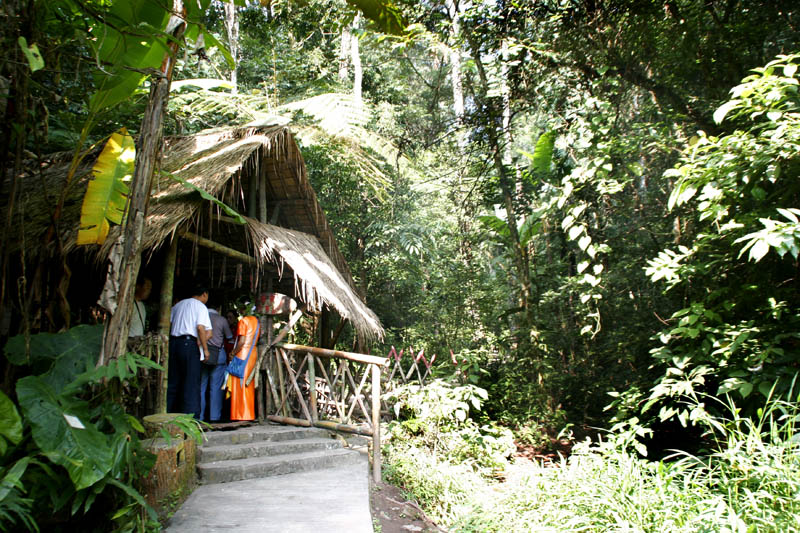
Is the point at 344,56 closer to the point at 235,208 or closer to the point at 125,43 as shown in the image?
the point at 235,208

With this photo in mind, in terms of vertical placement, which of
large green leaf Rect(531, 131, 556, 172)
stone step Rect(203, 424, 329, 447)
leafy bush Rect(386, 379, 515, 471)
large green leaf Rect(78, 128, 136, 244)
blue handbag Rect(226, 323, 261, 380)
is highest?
large green leaf Rect(531, 131, 556, 172)

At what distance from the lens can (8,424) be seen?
2.30 metres

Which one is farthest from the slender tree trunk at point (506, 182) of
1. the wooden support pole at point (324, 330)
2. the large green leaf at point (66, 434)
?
the large green leaf at point (66, 434)

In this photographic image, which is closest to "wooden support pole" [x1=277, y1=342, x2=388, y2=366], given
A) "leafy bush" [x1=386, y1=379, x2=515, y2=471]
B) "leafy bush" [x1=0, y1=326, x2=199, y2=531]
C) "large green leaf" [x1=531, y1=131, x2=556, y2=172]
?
"leafy bush" [x1=386, y1=379, x2=515, y2=471]

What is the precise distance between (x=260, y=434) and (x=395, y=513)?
1528 mm

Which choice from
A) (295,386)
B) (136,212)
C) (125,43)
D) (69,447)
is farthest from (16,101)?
(295,386)

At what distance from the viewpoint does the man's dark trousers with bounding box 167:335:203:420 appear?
191 inches

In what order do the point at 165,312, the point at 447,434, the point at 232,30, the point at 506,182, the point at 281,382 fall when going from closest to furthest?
the point at 165,312 < the point at 281,382 < the point at 447,434 < the point at 506,182 < the point at 232,30

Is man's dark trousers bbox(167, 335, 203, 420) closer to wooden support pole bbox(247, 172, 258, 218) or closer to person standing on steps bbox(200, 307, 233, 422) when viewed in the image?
person standing on steps bbox(200, 307, 233, 422)

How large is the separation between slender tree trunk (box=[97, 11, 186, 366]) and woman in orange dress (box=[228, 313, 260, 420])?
8.55 ft

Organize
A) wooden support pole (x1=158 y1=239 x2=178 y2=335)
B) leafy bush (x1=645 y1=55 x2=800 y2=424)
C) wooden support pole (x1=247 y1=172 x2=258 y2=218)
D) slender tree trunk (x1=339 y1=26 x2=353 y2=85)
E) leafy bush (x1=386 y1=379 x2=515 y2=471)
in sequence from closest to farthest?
leafy bush (x1=645 y1=55 x2=800 y2=424)
wooden support pole (x1=158 y1=239 x2=178 y2=335)
wooden support pole (x1=247 y1=172 x2=258 y2=218)
leafy bush (x1=386 y1=379 x2=515 y2=471)
slender tree trunk (x1=339 y1=26 x2=353 y2=85)

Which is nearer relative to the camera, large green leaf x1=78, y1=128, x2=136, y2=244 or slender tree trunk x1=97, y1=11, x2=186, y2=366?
slender tree trunk x1=97, y1=11, x2=186, y2=366

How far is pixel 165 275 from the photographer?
480cm

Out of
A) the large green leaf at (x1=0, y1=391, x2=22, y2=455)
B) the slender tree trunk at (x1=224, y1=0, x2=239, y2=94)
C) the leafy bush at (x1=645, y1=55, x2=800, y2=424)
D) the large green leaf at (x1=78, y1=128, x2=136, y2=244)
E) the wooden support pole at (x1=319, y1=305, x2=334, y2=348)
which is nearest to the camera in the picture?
the large green leaf at (x1=0, y1=391, x2=22, y2=455)
